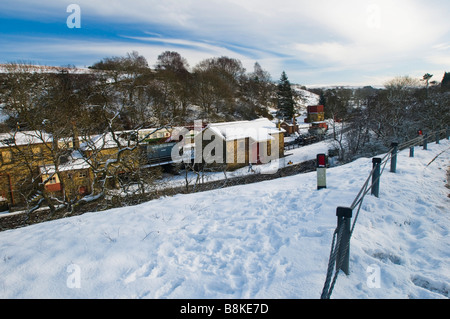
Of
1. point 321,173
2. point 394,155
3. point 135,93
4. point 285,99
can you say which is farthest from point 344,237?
point 285,99

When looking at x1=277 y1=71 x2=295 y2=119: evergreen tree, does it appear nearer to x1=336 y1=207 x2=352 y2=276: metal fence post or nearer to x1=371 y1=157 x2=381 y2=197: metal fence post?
x1=371 y1=157 x2=381 y2=197: metal fence post

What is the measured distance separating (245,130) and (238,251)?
2612cm

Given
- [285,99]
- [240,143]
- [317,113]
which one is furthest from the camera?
[317,113]

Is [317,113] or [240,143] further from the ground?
[317,113]

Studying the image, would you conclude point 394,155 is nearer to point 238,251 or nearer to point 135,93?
point 238,251

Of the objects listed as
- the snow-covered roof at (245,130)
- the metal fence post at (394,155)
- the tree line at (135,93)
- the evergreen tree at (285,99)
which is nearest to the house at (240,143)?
the snow-covered roof at (245,130)

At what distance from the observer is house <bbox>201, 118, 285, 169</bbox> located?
26.8 meters

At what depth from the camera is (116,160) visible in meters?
13.3

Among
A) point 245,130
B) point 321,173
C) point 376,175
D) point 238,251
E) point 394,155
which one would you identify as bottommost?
point 238,251

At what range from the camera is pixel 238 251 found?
3.32 meters

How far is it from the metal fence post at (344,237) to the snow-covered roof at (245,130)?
23831 mm
